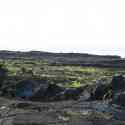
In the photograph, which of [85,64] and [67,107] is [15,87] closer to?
[67,107]

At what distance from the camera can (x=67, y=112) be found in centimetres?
2222

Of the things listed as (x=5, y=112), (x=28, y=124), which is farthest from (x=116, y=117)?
(x=5, y=112)

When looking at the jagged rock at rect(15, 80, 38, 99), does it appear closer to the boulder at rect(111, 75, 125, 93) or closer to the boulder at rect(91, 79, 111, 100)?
the boulder at rect(91, 79, 111, 100)

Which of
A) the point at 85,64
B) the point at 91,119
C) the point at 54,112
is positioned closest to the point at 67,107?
the point at 54,112

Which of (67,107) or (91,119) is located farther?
(67,107)

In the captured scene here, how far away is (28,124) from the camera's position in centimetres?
1927

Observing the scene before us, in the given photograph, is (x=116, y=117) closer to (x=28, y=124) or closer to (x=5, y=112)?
(x=28, y=124)

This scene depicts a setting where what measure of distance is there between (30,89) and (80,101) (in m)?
5.74

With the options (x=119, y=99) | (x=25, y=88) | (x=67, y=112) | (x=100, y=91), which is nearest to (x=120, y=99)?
(x=119, y=99)

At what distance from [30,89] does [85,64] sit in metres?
32.9

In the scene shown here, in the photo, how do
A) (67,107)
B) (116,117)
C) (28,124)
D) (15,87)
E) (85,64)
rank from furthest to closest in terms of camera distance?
(85,64) < (15,87) < (67,107) < (116,117) < (28,124)

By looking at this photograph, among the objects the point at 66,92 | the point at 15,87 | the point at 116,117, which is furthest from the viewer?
the point at 15,87

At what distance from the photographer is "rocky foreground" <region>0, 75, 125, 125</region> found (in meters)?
19.9

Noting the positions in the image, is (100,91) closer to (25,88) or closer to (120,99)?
(120,99)
